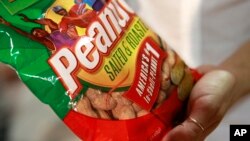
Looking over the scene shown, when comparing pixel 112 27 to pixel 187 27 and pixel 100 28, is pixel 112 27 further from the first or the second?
pixel 187 27

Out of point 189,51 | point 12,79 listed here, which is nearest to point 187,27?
point 189,51

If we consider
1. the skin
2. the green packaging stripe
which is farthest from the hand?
the green packaging stripe

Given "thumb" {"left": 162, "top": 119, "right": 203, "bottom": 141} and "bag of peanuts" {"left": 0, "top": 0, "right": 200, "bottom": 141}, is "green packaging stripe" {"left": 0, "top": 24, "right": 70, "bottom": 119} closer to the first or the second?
"bag of peanuts" {"left": 0, "top": 0, "right": 200, "bottom": 141}

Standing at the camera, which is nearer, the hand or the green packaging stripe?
the green packaging stripe

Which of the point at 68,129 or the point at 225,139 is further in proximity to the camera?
the point at 225,139

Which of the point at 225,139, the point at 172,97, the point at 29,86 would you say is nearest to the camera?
the point at 29,86

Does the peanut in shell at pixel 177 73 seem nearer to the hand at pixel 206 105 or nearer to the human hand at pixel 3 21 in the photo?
the hand at pixel 206 105
